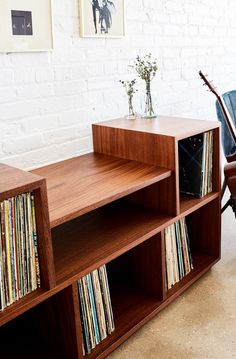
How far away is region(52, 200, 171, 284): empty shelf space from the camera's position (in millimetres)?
1512

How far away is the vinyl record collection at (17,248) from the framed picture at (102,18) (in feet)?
3.37

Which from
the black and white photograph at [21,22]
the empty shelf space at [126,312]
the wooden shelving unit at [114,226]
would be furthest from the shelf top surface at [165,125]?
the empty shelf space at [126,312]

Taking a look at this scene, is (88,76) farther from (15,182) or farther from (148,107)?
(15,182)

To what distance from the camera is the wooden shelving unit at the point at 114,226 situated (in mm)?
1416

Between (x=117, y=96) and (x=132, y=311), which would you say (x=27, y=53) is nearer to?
(x=117, y=96)

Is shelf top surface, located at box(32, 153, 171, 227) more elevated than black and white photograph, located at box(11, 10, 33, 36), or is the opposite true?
black and white photograph, located at box(11, 10, 33, 36)

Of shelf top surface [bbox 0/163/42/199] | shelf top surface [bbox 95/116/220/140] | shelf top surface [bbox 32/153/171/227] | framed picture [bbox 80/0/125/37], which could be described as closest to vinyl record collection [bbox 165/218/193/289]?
shelf top surface [bbox 32/153/171/227]

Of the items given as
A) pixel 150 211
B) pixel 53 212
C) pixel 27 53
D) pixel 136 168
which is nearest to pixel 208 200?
pixel 150 211

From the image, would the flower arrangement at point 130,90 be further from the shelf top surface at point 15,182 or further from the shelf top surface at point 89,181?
the shelf top surface at point 15,182

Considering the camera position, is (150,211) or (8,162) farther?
(150,211)

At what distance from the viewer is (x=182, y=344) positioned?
5.47ft

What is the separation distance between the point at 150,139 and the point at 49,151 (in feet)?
1.54

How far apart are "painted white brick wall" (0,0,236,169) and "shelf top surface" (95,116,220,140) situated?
0.55 feet

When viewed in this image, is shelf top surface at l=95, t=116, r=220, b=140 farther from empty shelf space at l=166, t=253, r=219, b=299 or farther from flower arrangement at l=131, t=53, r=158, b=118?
empty shelf space at l=166, t=253, r=219, b=299
